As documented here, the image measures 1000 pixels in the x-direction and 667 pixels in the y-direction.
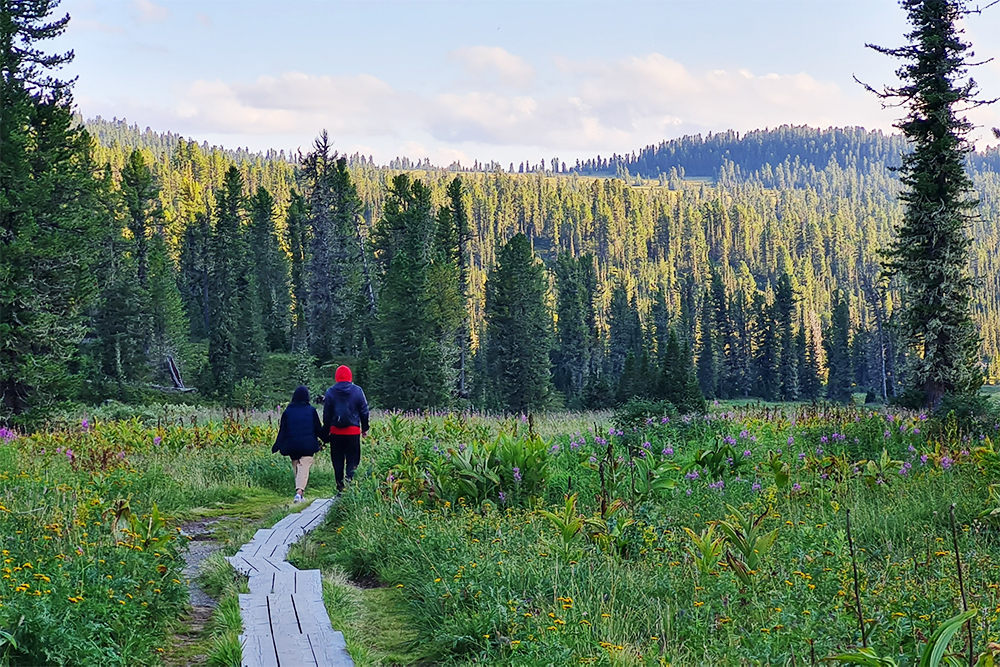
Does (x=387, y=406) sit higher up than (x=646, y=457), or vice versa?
(x=646, y=457)

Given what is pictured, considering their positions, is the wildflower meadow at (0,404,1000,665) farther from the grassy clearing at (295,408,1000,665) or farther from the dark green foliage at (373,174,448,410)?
the dark green foliage at (373,174,448,410)

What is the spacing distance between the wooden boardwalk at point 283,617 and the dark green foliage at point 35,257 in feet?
53.5

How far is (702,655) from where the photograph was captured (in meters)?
4.17

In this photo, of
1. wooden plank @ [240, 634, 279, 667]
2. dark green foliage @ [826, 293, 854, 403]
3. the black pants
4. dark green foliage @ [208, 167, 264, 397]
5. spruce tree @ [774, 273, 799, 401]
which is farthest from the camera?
dark green foliage @ [826, 293, 854, 403]

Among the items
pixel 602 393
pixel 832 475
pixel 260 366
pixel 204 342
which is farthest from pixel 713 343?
pixel 832 475

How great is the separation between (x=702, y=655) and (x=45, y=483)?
647 centimetres

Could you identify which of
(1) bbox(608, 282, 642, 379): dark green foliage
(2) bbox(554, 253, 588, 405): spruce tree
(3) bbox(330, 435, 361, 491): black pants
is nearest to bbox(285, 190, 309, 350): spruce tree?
(2) bbox(554, 253, 588, 405): spruce tree

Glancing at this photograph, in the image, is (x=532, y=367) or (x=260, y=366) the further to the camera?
(x=532, y=367)

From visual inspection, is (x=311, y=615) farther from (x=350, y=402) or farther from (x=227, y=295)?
(x=227, y=295)

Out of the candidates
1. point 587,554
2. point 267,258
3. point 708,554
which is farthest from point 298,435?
point 267,258

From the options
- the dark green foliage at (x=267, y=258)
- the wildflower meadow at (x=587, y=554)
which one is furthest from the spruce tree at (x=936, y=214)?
the dark green foliage at (x=267, y=258)

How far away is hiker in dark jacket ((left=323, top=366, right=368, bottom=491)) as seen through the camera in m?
9.73

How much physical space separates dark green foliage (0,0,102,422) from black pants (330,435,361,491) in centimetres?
1348

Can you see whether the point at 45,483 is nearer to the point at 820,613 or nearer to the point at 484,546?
the point at 484,546
